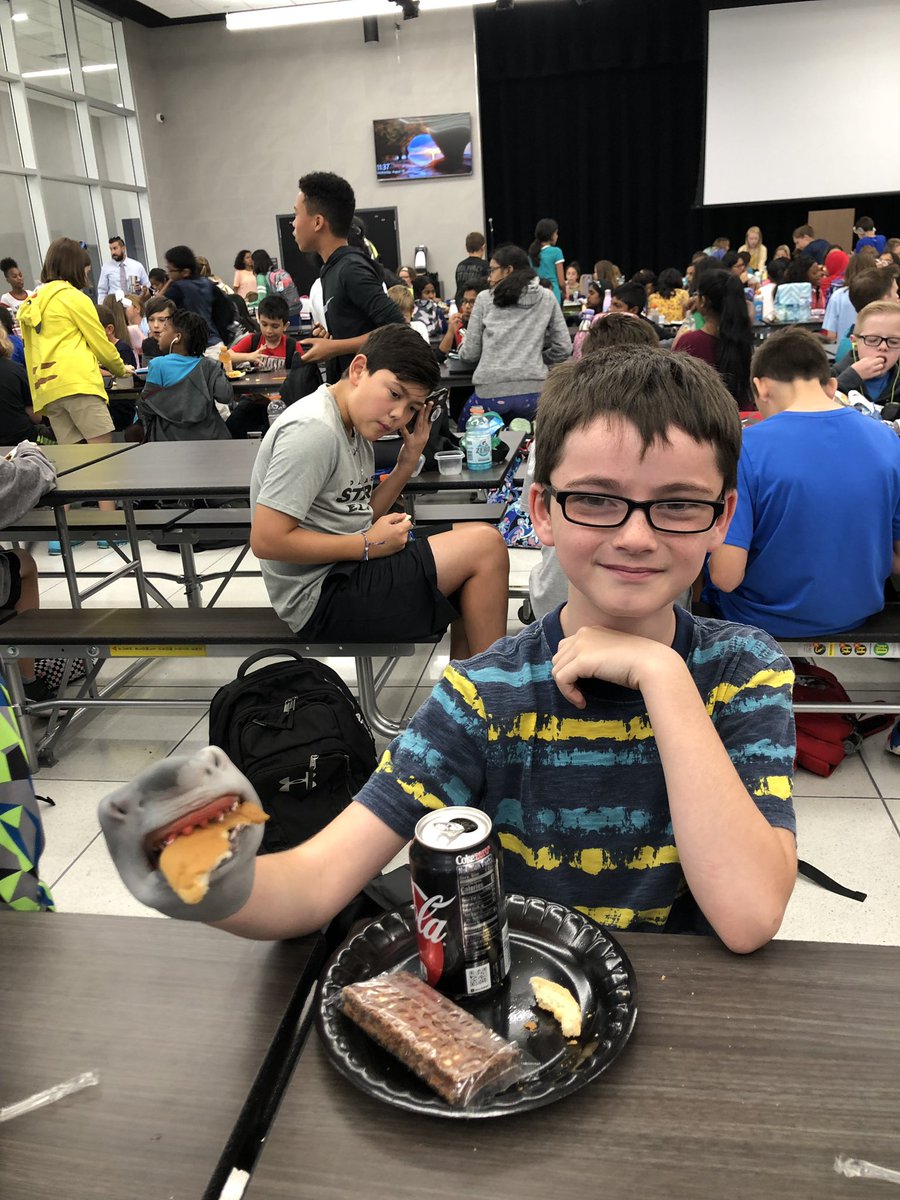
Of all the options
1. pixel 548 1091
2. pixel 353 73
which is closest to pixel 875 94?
pixel 353 73

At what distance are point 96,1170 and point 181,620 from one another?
2.20m

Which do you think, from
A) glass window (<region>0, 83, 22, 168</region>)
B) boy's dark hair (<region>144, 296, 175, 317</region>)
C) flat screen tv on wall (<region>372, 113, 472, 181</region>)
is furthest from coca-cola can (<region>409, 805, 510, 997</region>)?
flat screen tv on wall (<region>372, 113, 472, 181</region>)

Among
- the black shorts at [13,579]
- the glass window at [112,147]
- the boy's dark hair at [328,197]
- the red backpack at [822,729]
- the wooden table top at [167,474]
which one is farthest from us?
the glass window at [112,147]

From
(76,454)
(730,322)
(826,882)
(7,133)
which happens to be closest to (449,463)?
(730,322)

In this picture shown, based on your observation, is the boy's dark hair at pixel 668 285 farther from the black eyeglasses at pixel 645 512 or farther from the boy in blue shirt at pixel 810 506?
the black eyeglasses at pixel 645 512

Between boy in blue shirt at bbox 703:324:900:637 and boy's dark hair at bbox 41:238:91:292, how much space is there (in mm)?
3766

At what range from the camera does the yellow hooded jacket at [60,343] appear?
4.70 m

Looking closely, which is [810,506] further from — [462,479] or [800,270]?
[800,270]

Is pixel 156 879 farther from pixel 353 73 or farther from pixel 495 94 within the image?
pixel 495 94

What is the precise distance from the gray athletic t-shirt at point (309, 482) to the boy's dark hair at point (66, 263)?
3042mm

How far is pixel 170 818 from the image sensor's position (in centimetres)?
61

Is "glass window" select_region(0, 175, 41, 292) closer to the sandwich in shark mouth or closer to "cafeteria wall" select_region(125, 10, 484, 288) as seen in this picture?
"cafeteria wall" select_region(125, 10, 484, 288)

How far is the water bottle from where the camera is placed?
3.25 metres

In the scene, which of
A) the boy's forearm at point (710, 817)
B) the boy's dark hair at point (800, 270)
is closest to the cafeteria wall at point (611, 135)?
the boy's dark hair at point (800, 270)
